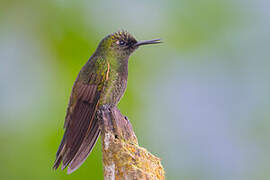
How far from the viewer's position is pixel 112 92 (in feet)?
17.8

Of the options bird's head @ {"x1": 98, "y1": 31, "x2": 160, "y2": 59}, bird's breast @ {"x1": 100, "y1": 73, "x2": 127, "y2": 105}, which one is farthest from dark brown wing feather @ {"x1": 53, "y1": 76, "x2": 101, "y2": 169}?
bird's head @ {"x1": 98, "y1": 31, "x2": 160, "y2": 59}

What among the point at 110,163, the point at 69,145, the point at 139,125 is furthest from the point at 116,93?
the point at 110,163

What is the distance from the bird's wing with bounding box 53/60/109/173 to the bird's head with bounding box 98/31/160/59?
1.54ft

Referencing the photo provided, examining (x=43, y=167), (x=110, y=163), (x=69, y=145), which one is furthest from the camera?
(x=43, y=167)

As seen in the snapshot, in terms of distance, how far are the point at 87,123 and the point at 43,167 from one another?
5.70ft

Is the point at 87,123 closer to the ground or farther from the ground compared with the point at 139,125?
farther from the ground

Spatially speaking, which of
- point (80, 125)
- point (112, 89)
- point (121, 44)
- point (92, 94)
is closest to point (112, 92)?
point (112, 89)

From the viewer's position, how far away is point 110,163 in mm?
3150

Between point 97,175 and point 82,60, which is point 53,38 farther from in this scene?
point 97,175

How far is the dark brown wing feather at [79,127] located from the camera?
4.82 metres

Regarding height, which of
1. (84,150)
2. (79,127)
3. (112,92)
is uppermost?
(112,92)

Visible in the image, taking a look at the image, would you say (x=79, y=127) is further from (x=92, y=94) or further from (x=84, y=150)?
(x=92, y=94)

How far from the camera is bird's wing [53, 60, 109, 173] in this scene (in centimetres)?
483

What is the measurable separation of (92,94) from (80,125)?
0.47 m
